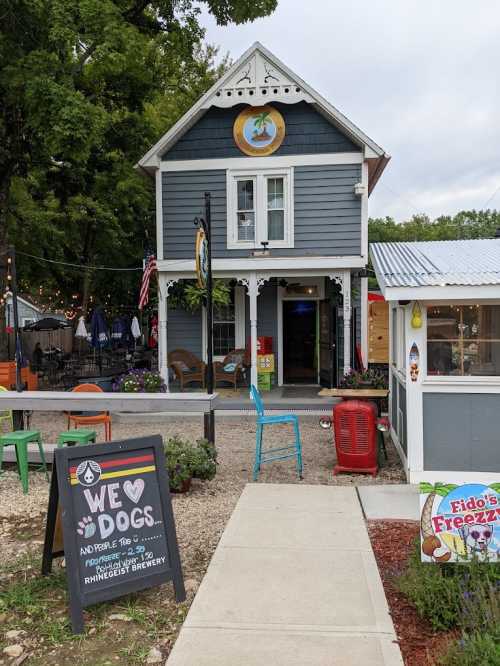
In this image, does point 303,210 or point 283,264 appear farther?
point 303,210

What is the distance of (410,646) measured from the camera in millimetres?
3348

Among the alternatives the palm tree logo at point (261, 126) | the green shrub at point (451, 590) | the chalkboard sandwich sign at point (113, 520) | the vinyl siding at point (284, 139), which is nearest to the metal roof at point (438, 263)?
the green shrub at point (451, 590)

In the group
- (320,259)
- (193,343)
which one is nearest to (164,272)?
(193,343)

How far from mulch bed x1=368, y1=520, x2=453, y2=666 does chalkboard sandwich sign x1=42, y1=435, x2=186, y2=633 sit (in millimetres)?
1420

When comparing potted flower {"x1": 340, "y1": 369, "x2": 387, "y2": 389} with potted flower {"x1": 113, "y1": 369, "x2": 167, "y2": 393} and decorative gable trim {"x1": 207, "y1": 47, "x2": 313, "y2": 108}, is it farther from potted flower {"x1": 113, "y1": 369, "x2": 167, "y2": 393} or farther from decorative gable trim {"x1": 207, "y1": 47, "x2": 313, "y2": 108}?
decorative gable trim {"x1": 207, "y1": 47, "x2": 313, "y2": 108}

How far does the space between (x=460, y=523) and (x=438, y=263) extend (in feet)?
15.1

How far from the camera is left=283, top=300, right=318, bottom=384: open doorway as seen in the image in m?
14.6

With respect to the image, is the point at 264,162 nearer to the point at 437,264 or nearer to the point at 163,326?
the point at 163,326

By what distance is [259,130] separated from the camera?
12.7 metres

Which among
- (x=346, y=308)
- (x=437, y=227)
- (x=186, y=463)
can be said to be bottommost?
(x=186, y=463)

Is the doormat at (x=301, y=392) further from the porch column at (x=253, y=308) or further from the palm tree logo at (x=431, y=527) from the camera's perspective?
the palm tree logo at (x=431, y=527)

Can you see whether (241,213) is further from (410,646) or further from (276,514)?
(410,646)

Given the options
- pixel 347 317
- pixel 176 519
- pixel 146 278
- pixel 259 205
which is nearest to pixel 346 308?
pixel 347 317

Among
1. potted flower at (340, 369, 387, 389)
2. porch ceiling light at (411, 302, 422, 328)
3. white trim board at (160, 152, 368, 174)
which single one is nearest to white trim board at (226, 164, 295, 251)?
white trim board at (160, 152, 368, 174)
